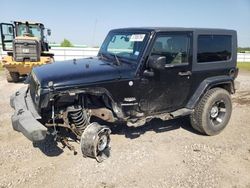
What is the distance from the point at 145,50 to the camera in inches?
188

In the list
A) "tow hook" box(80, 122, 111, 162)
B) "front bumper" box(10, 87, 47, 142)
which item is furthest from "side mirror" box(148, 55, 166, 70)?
"front bumper" box(10, 87, 47, 142)

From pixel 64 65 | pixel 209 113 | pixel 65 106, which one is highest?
pixel 64 65

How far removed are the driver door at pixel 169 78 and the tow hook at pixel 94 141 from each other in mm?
943

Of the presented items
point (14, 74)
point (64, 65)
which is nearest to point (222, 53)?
point (64, 65)

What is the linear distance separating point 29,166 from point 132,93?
1989mm

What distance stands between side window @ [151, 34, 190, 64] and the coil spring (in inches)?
61.9

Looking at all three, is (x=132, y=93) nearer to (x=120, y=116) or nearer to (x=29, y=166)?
(x=120, y=116)

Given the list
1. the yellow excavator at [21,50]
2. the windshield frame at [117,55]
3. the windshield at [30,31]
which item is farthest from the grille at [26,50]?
the windshield frame at [117,55]

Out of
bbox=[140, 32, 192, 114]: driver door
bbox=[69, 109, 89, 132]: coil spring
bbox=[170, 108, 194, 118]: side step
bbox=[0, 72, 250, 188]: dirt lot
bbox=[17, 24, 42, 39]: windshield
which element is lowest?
bbox=[0, 72, 250, 188]: dirt lot

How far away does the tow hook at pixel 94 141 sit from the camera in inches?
167

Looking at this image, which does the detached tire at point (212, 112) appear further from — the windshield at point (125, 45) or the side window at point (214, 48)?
the windshield at point (125, 45)

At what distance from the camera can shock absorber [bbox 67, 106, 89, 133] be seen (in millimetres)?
4449

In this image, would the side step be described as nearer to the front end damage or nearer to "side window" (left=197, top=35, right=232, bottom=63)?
"side window" (left=197, top=35, right=232, bottom=63)

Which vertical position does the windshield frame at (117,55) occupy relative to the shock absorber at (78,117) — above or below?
above
